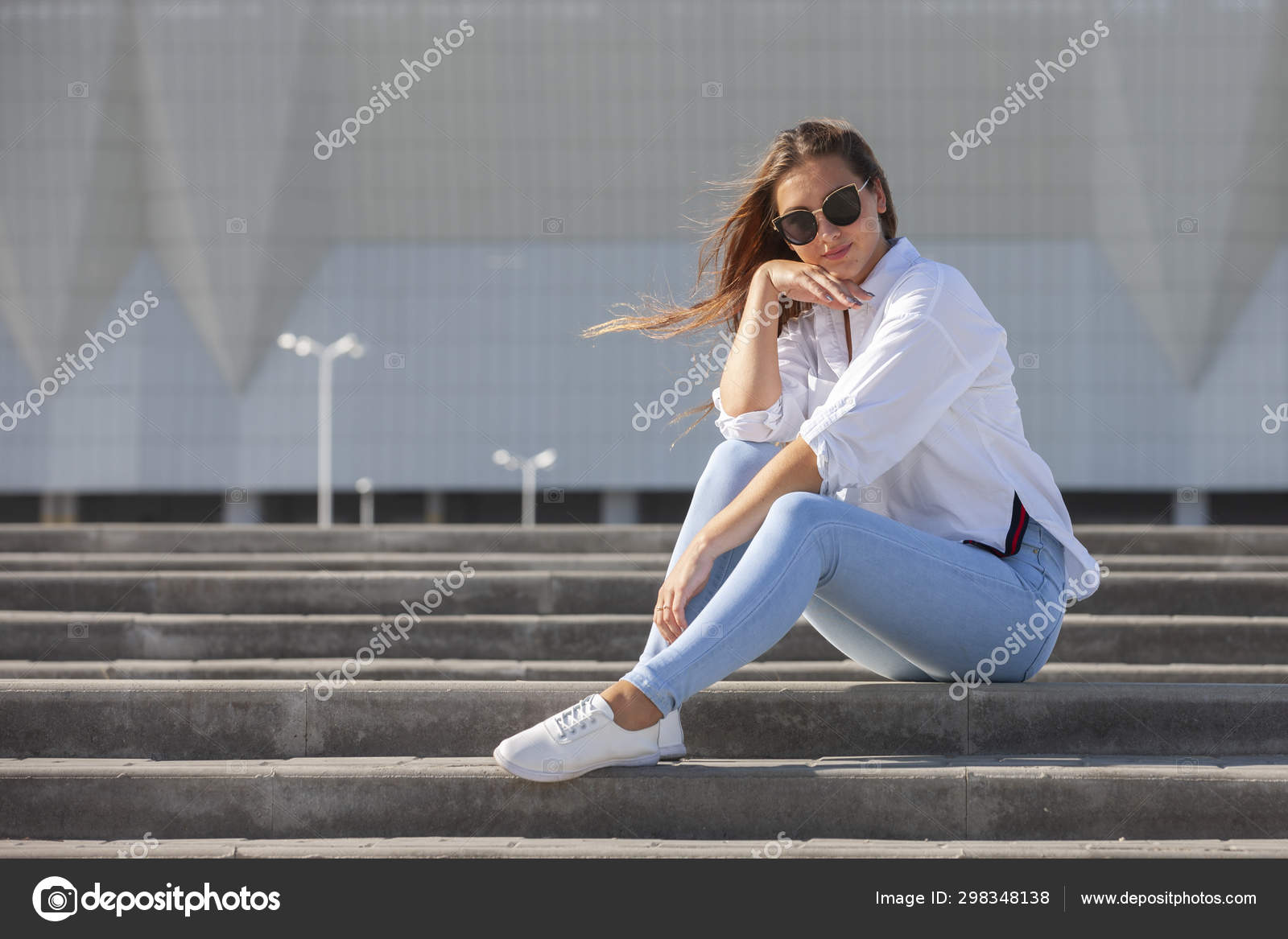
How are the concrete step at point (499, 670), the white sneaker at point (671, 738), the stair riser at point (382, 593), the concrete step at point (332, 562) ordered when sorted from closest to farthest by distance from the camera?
1. the white sneaker at point (671, 738)
2. the concrete step at point (499, 670)
3. the stair riser at point (382, 593)
4. the concrete step at point (332, 562)

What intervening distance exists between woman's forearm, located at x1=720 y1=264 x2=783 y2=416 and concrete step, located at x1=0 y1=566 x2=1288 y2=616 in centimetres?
205

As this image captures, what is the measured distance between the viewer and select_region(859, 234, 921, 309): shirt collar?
2.96m

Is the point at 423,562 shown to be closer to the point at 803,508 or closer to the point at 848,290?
the point at 848,290

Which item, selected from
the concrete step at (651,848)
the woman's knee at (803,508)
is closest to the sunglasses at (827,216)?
the woman's knee at (803,508)

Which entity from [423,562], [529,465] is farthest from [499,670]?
[529,465]

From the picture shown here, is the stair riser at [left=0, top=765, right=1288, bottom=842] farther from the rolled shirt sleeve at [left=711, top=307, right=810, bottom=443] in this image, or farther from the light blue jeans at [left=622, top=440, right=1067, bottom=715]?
the rolled shirt sleeve at [left=711, top=307, right=810, bottom=443]

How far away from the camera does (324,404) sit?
102 ft

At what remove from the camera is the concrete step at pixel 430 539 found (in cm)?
629

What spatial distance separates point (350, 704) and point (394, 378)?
29928 millimetres

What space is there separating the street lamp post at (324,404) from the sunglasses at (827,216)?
27.9 m

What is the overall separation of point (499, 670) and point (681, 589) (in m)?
1.82

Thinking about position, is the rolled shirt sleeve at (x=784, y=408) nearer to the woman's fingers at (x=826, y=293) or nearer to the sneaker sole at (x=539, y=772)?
the woman's fingers at (x=826, y=293)

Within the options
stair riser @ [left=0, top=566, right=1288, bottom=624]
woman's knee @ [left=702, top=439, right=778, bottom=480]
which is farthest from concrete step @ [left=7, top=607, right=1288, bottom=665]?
woman's knee @ [left=702, top=439, right=778, bottom=480]
